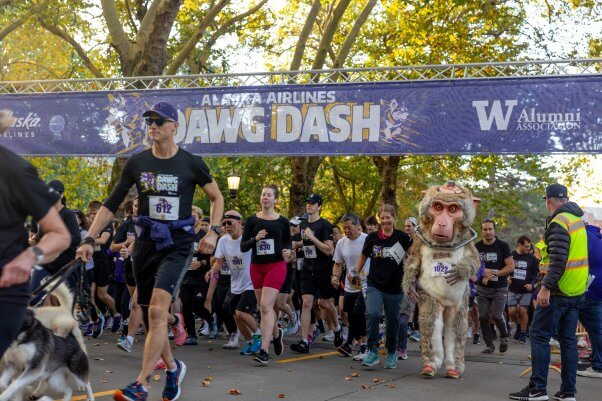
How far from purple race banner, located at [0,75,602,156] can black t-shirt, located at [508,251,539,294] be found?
3.38 metres

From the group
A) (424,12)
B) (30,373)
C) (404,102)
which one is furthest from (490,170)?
(30,373)

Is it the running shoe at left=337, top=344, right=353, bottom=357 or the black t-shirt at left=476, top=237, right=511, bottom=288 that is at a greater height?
the black t-shirt at left=476, top=237, right=511, bottom=288

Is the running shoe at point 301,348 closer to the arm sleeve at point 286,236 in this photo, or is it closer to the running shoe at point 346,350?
the running shoe at point 346,350

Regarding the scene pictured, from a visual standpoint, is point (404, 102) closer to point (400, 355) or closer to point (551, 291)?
point (400, 355)

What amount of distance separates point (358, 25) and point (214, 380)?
15811mm

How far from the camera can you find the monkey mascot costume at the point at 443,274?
922 centimetres

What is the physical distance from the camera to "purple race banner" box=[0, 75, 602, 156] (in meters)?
12.6

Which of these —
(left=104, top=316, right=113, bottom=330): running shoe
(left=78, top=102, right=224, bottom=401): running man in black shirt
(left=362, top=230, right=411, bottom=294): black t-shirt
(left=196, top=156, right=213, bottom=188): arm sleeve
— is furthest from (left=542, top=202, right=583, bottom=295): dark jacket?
(left=104, top=316, right=113, bottom=330): running shoe

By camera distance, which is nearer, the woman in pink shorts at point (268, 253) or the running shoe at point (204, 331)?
the woman in pink shorts at point (268, 253)

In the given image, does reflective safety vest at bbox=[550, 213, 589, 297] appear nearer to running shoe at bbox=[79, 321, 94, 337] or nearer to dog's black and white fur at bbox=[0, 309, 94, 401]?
dog's black and white fur at bbox=[0, 309, 94, 401]

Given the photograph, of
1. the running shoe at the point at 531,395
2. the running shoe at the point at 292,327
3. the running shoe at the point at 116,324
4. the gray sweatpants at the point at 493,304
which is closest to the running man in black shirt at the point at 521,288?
the gray sweatpants at the point at 493,304

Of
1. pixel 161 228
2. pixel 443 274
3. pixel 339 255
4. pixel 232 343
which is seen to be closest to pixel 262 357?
pixel 232 343

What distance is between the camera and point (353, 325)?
10891mm

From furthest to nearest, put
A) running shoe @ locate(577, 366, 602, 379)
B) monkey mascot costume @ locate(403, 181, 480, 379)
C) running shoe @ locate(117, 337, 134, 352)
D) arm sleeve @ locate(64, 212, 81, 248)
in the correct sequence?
running shoe @ locate(117, 337, 134, 352) < running shoe @ locate(577, 366, 602, 379) < monkey mascot costume @ locate(403, 181, 480, 379) < arm sleeve @ locate(64, 212, 81, 248)
